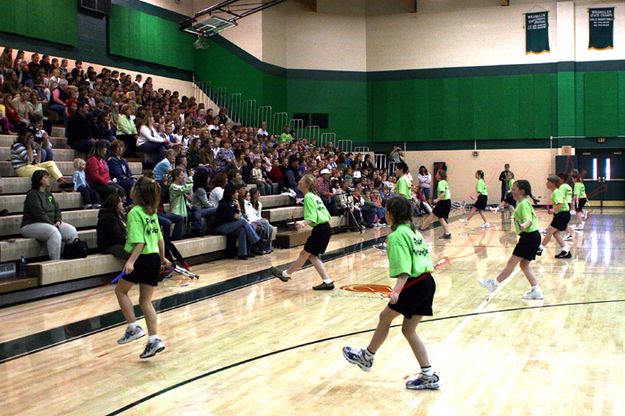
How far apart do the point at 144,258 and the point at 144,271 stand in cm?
11

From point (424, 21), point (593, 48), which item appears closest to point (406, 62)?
point (424, 21)

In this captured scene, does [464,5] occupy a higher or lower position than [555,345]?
higher

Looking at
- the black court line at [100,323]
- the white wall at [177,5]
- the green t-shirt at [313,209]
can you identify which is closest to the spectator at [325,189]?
the black court line at [100,323]

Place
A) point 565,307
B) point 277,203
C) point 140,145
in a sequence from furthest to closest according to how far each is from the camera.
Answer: point 277,203 → point 140,145 → point 565,307

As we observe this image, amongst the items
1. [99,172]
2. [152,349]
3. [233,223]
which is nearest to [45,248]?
[99,172]

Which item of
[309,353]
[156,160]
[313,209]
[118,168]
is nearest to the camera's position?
[309,353]

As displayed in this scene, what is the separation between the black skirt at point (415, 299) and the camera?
5062mm

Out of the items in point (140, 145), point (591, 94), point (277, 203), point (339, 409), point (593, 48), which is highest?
point (593, 48)

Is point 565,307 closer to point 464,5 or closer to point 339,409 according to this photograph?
point 339,409

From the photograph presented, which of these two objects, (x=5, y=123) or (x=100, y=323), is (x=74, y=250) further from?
(x=5, y=123)

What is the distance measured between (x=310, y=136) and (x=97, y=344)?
21.8m

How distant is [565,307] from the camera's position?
812 cm

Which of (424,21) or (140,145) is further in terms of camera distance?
(424,21)

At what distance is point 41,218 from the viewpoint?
368 inches
